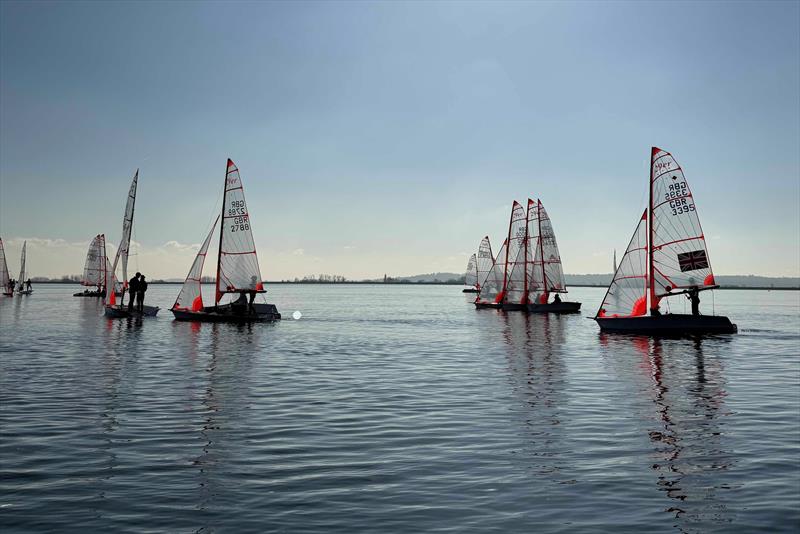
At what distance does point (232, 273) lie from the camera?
165 feet

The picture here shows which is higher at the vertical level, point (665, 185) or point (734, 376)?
point (665, 185)

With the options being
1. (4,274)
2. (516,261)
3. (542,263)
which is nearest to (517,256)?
(516,261)

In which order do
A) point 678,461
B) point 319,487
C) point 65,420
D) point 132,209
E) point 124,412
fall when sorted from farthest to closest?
point 132,209 < point 124,412 < point 65,420 < point 678,461 < point 319,487

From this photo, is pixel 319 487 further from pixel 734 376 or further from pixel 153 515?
pixel 734 376

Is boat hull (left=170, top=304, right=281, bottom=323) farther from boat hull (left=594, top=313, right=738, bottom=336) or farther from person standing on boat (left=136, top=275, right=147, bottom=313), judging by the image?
boat hull (left=594, top=313, right=738, bottom=336)

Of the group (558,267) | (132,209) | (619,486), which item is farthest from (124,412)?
(558,267)

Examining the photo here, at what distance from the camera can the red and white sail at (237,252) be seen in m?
50.2

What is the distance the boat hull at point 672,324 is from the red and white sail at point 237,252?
86.5 ft

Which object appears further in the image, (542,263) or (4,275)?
(4,275)

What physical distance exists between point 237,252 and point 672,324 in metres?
31.1

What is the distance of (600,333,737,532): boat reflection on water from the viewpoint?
870cm

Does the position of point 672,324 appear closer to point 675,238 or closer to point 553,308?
point 675,238

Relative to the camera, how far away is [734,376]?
23312mm

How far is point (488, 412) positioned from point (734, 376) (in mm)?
12350
